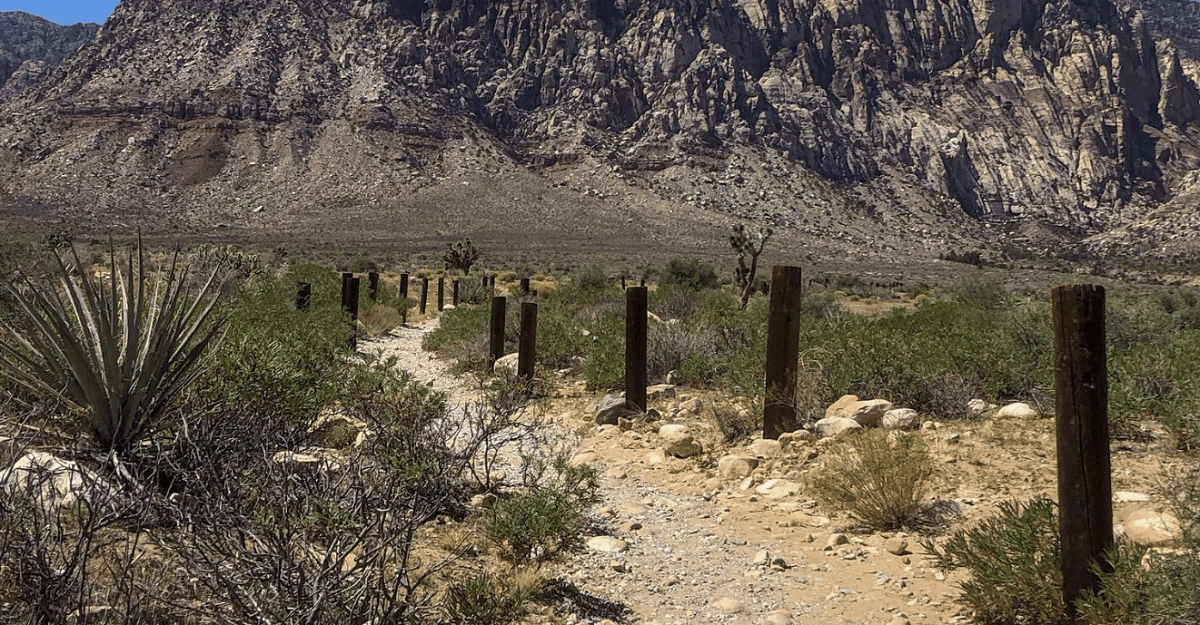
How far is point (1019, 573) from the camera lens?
3.54 metres

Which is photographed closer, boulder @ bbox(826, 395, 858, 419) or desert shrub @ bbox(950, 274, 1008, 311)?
boulder @ bbox(826, 395, 858, 419)

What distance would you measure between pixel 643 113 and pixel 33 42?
509 ft

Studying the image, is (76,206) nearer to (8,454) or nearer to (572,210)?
(572,210)

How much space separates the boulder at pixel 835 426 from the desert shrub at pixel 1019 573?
2.98m

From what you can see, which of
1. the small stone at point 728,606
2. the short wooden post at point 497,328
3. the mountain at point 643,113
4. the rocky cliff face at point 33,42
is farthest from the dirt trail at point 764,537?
the rocky cliff face at point 33,42

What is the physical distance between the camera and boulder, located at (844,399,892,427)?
7102 mm

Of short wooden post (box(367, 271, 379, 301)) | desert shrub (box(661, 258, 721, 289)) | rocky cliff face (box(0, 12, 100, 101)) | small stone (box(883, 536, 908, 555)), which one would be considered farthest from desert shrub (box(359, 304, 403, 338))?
rocky cliff face (box(0, 12, 100, 101))

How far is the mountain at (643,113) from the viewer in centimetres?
8056

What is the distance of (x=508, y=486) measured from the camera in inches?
208

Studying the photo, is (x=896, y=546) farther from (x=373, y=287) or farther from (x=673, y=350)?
(x=373, y=287)

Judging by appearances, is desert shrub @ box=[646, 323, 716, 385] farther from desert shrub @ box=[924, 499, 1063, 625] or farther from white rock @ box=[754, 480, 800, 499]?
desert shrub @ box=[924, 499, 1063, 625]

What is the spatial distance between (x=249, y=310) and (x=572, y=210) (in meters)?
71.1

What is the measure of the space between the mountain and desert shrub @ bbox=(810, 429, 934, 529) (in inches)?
2840

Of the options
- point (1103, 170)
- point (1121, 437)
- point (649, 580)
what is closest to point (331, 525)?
point (649, 580)
